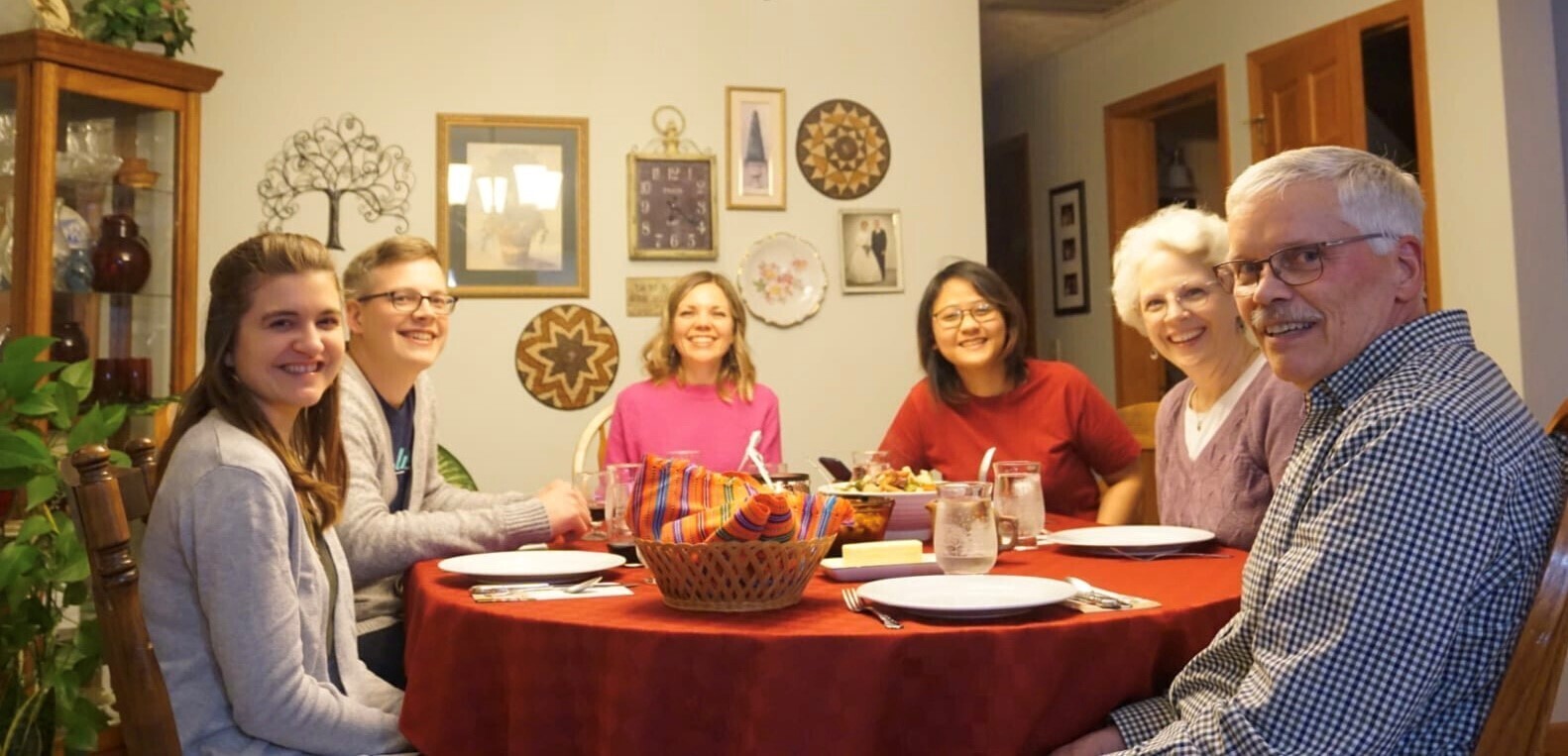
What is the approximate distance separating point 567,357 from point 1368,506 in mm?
3379

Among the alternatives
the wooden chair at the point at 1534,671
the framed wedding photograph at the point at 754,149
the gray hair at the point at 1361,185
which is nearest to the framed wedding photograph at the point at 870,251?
the framed wedding photograph at the point at 754,149

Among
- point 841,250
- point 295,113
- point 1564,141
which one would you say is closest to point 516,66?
point 295,113

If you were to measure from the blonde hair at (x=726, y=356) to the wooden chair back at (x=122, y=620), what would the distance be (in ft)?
7.00

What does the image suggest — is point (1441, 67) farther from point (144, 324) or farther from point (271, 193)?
point (144, 324)

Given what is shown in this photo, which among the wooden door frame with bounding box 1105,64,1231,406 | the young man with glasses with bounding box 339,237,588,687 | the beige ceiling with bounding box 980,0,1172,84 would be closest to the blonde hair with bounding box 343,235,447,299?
the young man with glasses with bounding box 339,237,588,687

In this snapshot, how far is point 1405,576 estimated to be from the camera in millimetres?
1007

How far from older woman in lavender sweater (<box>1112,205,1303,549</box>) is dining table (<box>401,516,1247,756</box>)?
57 centimetres

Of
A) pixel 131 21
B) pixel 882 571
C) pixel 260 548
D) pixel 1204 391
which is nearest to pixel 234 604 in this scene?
pixel 260 548

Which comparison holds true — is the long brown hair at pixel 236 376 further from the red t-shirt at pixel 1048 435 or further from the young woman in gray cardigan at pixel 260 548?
the red t-shirt at pixel 1048 435

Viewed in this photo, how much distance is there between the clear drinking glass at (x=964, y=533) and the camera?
60.8 inches

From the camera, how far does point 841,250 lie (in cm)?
439

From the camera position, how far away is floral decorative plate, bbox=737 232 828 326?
430cm

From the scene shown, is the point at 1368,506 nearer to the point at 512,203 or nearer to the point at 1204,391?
the point at 1204,391

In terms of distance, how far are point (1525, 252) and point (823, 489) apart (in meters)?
2.78
